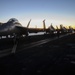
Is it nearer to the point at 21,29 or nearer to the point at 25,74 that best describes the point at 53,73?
the point at 25,74

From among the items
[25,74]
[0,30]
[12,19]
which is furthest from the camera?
[12,19]

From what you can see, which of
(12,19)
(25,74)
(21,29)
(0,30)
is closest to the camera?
(25,74)

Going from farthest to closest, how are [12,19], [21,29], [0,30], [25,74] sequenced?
[12,19]
[21,29]
[0,30]
[25,74]

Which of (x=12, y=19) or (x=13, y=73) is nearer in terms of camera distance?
(x=13, y=73)

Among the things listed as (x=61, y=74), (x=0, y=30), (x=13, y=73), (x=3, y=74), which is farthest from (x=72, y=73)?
(x=0, y=30)

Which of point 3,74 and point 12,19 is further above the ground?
point 12,19

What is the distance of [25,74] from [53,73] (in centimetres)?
149

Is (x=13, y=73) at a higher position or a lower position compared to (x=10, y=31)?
lower

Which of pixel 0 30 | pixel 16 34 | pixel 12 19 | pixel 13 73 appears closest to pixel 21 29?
pixel 16 34

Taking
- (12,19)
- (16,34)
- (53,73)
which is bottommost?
(53,73)

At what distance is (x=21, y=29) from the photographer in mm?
22125

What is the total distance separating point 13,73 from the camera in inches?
248

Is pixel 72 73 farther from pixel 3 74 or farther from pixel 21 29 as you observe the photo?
pixel 21 29

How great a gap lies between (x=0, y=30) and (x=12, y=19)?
287 inches
